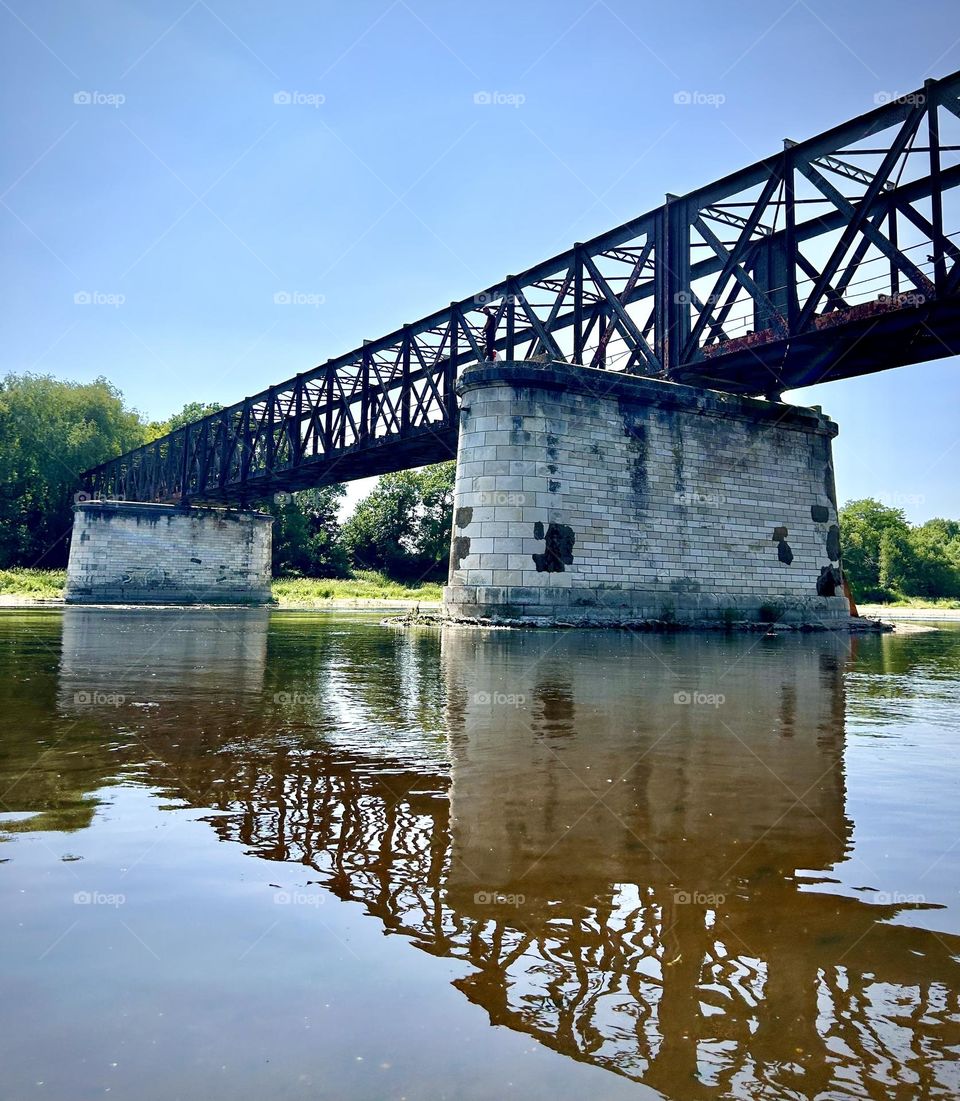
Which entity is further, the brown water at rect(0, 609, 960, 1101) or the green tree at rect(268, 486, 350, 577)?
Answer: the green tree at rect(268, 486, 350, 577)

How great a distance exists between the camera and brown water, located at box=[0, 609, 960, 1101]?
6.76 feet

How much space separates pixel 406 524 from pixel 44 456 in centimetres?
3343

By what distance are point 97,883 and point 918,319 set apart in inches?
827

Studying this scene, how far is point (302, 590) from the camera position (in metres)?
67.1

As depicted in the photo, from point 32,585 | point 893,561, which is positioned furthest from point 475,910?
point 893,561

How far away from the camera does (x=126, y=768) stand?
5227 mm

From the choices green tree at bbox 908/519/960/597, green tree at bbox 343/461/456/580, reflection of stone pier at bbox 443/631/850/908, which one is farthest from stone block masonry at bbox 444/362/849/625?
green tree at bbox 908/519/960/597

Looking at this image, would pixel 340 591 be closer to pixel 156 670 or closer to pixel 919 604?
pixel 919 604

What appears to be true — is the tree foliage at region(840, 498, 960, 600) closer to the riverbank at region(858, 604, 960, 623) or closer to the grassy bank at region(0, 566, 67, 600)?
the riverbank at region(858, 604, 960, 623)

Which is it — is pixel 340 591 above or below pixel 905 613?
above

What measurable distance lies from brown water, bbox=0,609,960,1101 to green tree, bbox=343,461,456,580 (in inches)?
2971

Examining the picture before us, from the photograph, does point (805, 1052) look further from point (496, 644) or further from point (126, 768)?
point (496, 644)

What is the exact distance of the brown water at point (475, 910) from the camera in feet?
6.76

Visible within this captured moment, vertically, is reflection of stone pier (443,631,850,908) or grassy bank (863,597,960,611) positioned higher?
grassy bank (863,597,960,611)
